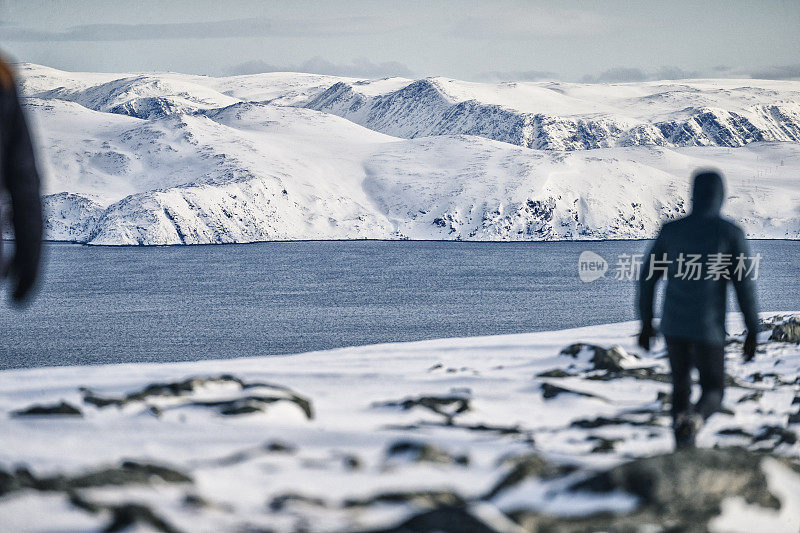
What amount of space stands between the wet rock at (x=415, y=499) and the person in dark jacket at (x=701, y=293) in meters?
2.29

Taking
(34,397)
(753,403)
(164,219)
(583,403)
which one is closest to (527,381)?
(583,403)

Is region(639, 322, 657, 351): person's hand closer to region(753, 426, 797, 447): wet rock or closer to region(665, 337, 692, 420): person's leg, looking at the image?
region(665, 337, 692, 420): person's leg

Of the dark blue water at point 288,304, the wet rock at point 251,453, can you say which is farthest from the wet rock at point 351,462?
the dark blue water at point 288,304

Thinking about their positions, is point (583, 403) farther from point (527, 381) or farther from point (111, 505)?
point (111, 505)

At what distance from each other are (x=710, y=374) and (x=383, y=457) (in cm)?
253

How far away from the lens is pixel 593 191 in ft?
605

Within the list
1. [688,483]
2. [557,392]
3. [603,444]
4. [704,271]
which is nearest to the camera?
[688,483]

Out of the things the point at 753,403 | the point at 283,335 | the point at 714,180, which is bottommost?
the point at 283,335

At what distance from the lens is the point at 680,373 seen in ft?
22.2

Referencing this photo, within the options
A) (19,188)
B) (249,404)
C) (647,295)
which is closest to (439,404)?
(249,404)

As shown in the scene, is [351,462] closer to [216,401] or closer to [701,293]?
[216,401]

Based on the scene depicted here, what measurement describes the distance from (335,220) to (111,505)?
558ft

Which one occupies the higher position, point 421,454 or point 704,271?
point 704,271

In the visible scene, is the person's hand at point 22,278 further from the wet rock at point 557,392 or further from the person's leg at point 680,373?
the wet rock at point 557,392
